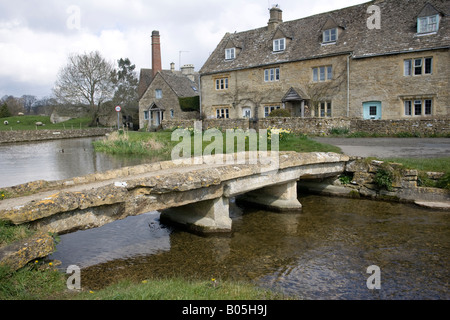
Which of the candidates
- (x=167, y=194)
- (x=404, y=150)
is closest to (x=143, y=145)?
(x=404, y=150)

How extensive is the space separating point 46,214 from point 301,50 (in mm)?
28107

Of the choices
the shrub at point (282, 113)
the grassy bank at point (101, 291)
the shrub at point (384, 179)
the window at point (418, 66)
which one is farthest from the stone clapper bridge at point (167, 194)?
the window at point (418, 66)

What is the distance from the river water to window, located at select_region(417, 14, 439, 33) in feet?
60.2

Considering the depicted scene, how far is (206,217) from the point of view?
9.89m

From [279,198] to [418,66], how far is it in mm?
18920

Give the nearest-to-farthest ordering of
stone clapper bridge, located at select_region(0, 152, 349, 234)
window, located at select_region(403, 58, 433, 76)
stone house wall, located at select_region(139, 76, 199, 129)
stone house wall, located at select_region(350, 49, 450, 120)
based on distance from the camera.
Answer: stone clapper bridge, located at select_region(0, 152, 349, 234)
stone house wall, located at select_region(350, 49, 450, 120)
window, located at select_region(403, 58, 433, 76)
stone house wall, located at select_region(139, 76, 199, 129)

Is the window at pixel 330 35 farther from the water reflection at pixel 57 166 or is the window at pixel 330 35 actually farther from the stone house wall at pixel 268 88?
the water reflection at pixel 57 166

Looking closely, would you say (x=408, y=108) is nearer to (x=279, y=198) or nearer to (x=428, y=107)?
(x=428, y=107)

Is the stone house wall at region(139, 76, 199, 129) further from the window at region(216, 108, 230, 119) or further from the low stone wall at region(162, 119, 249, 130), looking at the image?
the low stone wall at region(162, 119, 249, 130)

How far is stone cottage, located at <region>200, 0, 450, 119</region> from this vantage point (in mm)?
24922

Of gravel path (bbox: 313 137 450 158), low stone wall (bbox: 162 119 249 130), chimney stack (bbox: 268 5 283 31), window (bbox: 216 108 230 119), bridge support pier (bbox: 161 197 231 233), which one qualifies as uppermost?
chimney stack (bbox: 268 5 283 31)

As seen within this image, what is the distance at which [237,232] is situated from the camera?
992 cm

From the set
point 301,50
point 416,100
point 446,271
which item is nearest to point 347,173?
point 446,271

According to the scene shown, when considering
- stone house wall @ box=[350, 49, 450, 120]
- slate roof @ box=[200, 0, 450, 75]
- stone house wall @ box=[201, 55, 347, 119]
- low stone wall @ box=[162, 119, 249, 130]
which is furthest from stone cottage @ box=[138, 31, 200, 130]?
stone house wall @ box=[350, 49, 450, 120]
